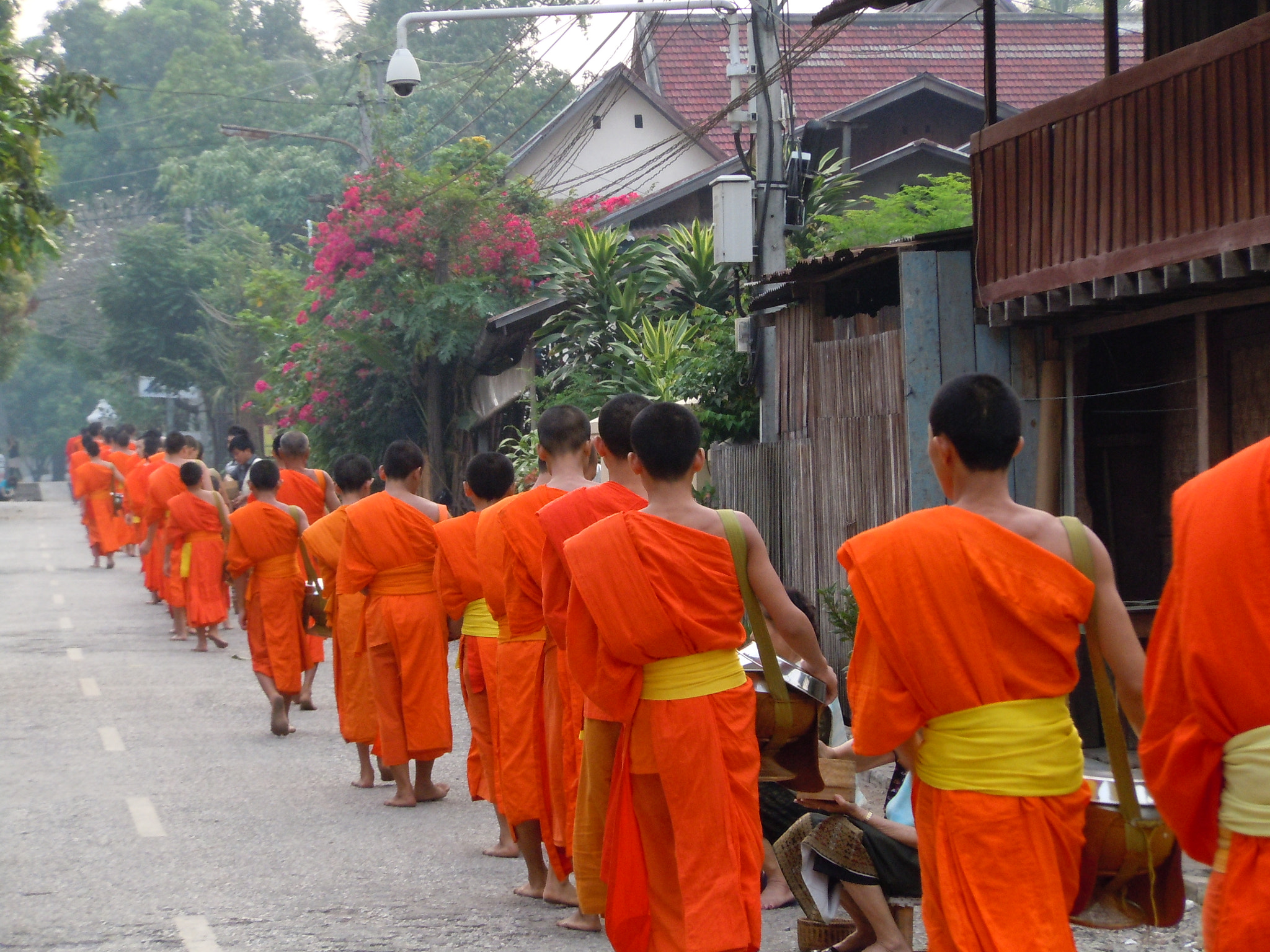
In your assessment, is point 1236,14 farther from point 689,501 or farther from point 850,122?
point 850,122

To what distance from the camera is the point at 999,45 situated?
2853 cm

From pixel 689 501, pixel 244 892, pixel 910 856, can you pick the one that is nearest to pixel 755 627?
pixel 689 501

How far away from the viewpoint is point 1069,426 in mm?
9086

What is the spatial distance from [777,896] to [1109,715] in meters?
2.79

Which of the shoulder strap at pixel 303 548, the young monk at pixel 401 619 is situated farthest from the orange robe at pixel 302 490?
the young monk at pixel 401 619

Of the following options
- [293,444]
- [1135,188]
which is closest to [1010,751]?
[1135,188]

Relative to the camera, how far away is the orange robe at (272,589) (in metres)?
10.2

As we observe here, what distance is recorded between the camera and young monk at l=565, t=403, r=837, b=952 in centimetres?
436

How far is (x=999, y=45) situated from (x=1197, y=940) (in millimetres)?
25223

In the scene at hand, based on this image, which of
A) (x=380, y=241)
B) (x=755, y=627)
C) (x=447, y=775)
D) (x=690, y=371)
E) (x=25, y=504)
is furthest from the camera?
(x=25, y=504)

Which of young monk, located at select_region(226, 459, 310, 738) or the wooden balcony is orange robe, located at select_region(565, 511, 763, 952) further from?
young monk, located at select_region(226, 459, 310, 738)

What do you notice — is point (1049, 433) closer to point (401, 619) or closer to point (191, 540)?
point (401, 619)

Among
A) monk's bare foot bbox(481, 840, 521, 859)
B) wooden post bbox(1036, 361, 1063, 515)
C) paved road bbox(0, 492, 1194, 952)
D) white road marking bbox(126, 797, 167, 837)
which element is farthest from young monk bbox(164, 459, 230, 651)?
wooden post bbox(1036, 361, 1063, 515)

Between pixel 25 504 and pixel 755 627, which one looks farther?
pixel 25 504
